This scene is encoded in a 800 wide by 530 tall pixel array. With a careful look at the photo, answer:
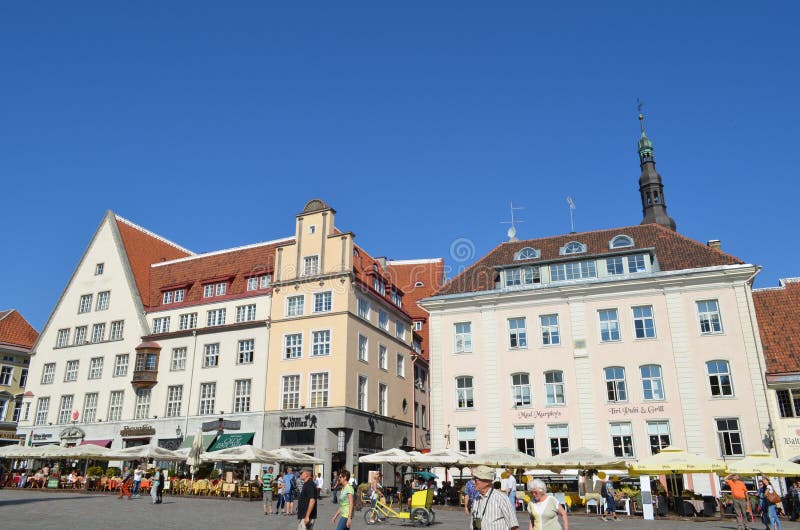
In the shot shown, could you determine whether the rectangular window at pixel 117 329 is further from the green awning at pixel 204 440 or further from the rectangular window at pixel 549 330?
the rectangular window at pixel 549 330

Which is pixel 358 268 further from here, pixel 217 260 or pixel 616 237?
pixel 616 237

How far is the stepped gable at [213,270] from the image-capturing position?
48562mm

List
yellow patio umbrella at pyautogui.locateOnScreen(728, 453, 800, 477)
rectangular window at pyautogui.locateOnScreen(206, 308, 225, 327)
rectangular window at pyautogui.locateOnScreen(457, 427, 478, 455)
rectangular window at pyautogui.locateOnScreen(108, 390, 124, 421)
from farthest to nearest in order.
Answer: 1. rectangular window at pyautogui.locateOnScreen(108, 390, 124, 421)
2. rectangular window at pyautogui.locateOnScreen(206, 308, 225, 327)
3. rectangular window at pyautogui.locateOnScreen(457, 427, 478, 455)
4. yellow patio umbrella at pyautogui.locateOnScreen(728, 453, 800, 477)

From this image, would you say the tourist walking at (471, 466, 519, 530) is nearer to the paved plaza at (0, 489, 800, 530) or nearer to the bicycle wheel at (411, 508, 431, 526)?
the paved plaza at (0, 489, 800, 530)

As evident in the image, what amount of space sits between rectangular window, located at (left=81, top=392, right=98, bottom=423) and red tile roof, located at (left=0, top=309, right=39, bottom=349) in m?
16.9

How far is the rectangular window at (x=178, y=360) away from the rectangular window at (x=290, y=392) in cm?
937

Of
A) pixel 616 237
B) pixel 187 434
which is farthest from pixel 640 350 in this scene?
pixel 187 434

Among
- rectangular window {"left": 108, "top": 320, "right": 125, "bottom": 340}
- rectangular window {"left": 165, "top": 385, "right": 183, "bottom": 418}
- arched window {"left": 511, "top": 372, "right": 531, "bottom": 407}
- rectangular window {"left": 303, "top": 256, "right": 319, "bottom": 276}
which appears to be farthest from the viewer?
rectangular window {"left": 108, "top": 320, "right": 125, "bottom": 340}

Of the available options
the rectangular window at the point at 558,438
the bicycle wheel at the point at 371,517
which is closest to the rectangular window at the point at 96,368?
the bicycle wheel at the point at 371,517

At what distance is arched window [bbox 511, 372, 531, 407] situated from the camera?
36.9m

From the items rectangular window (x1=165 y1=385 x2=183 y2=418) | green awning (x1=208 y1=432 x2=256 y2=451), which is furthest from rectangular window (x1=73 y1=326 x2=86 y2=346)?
green awning (x1=208 y1=432 x2=256 y2=451)

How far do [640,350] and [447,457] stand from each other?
13.4m

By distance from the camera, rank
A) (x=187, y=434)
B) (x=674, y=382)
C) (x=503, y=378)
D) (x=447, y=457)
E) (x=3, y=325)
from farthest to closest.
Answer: (x=3, y=325), (x=187, y=434), (x=503, y=378), (x=674, y=382), (x=447, y=457)

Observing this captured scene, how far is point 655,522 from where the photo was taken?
25625mm
